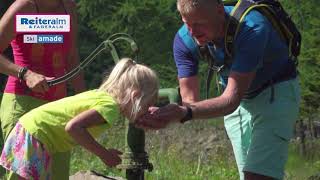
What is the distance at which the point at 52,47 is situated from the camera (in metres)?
4.77

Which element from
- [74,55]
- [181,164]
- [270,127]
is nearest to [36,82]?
[74,55]

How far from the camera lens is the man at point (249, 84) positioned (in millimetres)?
3664

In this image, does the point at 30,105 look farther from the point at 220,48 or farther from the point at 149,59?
the point at 149,59

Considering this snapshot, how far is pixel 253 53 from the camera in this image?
3.70 meters

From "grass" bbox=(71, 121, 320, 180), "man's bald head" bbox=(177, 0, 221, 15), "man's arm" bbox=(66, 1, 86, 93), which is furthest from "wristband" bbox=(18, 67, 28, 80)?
"grass" bbox=(71, 121, 320, 180)

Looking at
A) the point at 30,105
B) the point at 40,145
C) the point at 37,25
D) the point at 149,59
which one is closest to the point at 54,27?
the point at 37,25

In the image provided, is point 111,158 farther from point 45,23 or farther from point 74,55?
point 45,23

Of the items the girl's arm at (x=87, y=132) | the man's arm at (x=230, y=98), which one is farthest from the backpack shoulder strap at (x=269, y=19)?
the girl's arm at (x=87, y=132)

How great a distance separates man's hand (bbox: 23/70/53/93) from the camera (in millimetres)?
4336

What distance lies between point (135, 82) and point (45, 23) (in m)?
1.65

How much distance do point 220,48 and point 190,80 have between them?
331 mm

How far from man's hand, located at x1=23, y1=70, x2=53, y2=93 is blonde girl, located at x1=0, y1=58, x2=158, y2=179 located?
247 mm

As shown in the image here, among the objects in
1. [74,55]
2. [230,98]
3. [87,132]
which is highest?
[74,55]

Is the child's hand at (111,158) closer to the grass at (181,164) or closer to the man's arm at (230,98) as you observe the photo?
the man's arm at (230,98)
